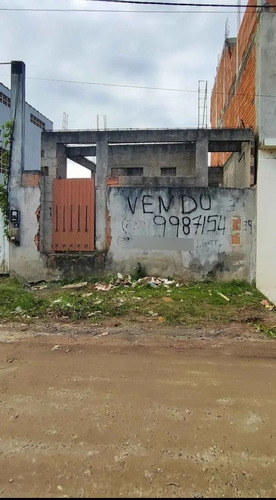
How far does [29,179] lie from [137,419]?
22.4 feet

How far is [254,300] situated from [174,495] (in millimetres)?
5248

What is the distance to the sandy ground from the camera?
1917 millimetres

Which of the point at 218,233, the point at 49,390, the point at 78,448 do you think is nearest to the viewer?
the point at 78,448

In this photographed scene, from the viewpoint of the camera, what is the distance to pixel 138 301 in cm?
617

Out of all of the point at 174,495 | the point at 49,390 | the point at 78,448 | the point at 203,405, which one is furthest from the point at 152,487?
the point at 49,390

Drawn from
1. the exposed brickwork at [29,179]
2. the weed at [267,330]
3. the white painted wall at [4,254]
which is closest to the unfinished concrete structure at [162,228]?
the exposed brickwork at [29,179]

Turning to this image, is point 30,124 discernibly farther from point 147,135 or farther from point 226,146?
point 147,135

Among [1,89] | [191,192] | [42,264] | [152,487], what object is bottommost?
[152,487]

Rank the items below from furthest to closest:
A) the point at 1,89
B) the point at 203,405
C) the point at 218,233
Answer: the point at 1,89, the point at 218,233, the point at 203,405

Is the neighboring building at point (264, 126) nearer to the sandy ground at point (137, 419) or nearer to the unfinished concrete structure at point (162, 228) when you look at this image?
the unfinished concrete structure at point (162, 228)

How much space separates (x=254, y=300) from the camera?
6.57 metres

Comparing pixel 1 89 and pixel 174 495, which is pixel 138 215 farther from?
pixel 1 89

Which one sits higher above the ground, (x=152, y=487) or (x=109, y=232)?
(x=109, y=232)

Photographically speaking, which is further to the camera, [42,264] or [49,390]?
[42,264]
